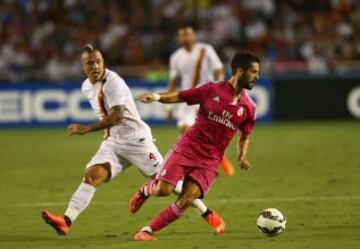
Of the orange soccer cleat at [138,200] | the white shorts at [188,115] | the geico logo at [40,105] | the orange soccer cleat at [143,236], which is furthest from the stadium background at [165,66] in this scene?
the orange soccer cleat at [143,236]

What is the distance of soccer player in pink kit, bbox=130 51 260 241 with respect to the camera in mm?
8625

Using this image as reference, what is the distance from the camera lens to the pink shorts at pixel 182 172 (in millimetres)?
8625

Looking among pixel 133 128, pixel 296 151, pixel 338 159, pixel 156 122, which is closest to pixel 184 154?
pixel 133 128

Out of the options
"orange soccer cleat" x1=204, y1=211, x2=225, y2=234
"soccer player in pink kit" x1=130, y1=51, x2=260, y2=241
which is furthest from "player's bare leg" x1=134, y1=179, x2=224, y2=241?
"orange soccer cleat" x1=204, y1=211, x2=225, y2=234

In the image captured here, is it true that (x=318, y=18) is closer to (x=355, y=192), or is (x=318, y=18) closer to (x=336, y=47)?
(x=336, y=47)

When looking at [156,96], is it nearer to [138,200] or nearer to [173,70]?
[138,200]

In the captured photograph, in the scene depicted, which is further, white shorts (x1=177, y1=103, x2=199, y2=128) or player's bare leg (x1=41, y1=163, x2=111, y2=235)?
white shorts (x1=177, y1=103, x2=199, y2=128)

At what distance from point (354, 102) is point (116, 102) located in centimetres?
1397

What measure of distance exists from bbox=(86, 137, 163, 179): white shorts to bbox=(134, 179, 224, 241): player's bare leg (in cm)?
64

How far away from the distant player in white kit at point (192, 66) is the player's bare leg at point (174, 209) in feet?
17.1

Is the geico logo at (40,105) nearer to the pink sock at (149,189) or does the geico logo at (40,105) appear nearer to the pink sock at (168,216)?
the pink sock at (149,189)

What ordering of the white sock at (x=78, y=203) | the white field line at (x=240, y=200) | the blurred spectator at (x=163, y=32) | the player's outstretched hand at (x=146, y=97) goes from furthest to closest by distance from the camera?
the blurred spectator at (x=163, y=32)
the white field line at (x=240, y=200)
the white sock at (x=78, y=203)
the player's outstretched hand at (x=146, y=97)

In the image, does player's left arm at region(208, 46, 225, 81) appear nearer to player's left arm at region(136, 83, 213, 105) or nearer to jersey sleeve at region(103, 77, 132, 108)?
jersey sleeve at region(103, 77, 132, 108)

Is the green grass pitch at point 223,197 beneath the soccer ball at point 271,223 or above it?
beneath
